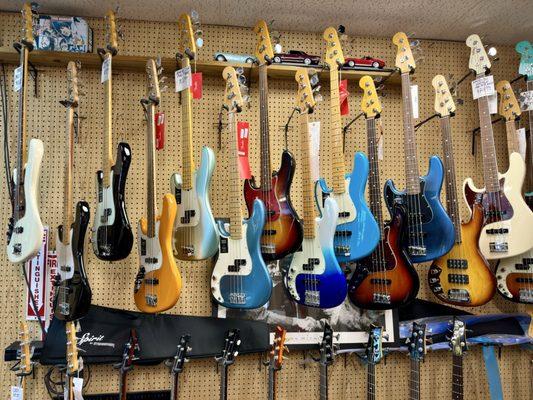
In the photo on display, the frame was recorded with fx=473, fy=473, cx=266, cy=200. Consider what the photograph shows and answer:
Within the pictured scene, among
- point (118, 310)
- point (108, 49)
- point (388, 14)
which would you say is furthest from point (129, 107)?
point (388, 14)

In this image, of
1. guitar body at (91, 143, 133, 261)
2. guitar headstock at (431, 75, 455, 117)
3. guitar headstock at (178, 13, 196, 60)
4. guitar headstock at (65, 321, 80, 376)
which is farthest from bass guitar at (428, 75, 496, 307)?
guitar headstock at (65, 321, 80, 376)

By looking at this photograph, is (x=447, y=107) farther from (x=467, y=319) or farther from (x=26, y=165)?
(x=26, y=165)

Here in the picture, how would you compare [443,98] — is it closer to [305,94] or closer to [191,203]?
[305,94]

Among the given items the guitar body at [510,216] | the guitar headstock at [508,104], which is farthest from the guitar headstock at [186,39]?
the guitar headstock at [508,104]

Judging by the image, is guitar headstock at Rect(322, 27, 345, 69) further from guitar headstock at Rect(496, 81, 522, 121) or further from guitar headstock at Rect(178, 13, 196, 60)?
guitar headstock at Rect(496, 81, 522, 121)

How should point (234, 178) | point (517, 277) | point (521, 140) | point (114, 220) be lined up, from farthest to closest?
point (521, 140), point (517, 277), point (234, 178), point (114, 220)

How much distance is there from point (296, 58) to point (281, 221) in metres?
0.90

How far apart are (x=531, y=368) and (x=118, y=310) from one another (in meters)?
2.37

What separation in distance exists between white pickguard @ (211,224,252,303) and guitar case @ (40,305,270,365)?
0.31 m

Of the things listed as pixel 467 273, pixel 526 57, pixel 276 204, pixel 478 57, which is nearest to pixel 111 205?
pixel 276 204

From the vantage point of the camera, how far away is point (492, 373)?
2.57m

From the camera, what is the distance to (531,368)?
9.10ft

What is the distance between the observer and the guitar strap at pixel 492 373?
8.37 ft

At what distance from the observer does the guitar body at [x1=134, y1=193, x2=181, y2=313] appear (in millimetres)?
2102
